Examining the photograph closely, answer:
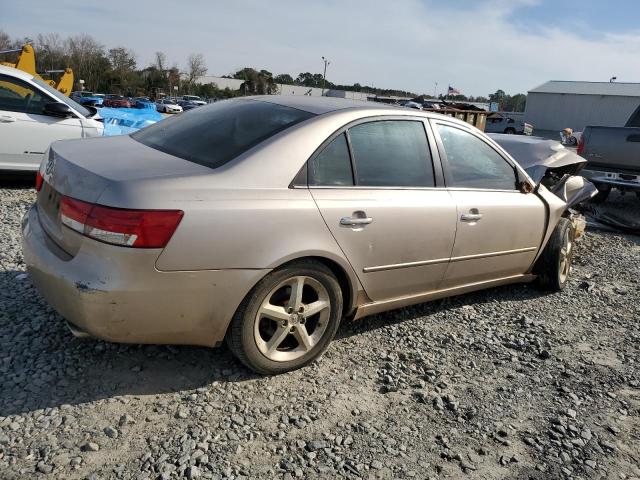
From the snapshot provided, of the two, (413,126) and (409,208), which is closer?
(409,208)

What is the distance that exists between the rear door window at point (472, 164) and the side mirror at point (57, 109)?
564 centimetres

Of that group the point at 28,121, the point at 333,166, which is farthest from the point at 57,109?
the point at 333,166

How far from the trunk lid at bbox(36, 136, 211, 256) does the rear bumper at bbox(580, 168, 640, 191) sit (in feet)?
24.6

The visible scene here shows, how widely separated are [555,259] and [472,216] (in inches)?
55.8

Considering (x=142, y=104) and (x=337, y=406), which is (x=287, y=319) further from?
(x=142, y=104)

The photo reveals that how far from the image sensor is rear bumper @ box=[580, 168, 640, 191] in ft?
26.4

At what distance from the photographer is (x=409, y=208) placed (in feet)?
11.0

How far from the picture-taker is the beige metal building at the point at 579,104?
161 ft

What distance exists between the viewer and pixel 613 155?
8.30 m

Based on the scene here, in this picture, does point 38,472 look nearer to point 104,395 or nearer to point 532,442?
point 104,395

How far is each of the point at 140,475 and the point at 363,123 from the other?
2.26 meters

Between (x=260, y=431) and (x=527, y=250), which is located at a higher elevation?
(x=527, y=250)

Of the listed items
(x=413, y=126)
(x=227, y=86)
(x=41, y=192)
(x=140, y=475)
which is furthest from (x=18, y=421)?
(x=227, y=86)

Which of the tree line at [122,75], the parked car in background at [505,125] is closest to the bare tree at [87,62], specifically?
the tree line at [122,75]
